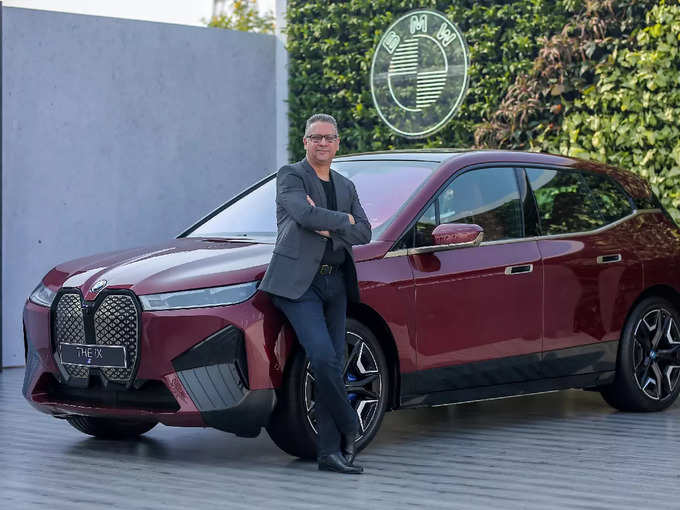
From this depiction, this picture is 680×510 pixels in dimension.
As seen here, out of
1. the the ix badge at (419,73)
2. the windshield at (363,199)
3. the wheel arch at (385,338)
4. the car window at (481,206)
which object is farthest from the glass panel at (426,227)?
the the ix badge at (419,73)

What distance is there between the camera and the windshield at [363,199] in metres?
7.61

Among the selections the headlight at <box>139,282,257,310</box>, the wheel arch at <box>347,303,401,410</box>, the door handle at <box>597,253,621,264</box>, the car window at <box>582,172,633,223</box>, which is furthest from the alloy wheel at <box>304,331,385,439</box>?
the car window at <box>582,172,633,223</box>

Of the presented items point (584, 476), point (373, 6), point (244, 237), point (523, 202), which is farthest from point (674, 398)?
point (373, 6)

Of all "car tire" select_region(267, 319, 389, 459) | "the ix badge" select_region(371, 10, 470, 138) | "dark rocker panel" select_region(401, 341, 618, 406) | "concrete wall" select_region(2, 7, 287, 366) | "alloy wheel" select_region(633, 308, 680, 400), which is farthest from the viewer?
"the ix badge" select_region(371, 10, 470, 138)

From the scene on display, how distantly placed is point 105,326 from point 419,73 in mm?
6331

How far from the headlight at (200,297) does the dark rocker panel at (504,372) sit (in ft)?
3.66

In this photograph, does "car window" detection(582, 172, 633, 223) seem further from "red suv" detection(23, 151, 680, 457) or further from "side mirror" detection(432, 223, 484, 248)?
"side mirror" detection(432, 223, 484, 248)

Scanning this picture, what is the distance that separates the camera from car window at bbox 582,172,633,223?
8.87m

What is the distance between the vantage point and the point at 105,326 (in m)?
6.84

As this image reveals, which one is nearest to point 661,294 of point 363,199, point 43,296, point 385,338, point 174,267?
point 363,199

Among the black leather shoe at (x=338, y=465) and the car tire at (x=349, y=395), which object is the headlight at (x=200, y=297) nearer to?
the car tire at (x=349, y=395)

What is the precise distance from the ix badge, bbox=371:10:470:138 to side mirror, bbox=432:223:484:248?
4726 millimetres

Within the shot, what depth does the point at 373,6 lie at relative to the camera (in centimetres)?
1278

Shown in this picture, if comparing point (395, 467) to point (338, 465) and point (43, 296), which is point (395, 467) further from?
point (43, 296)
